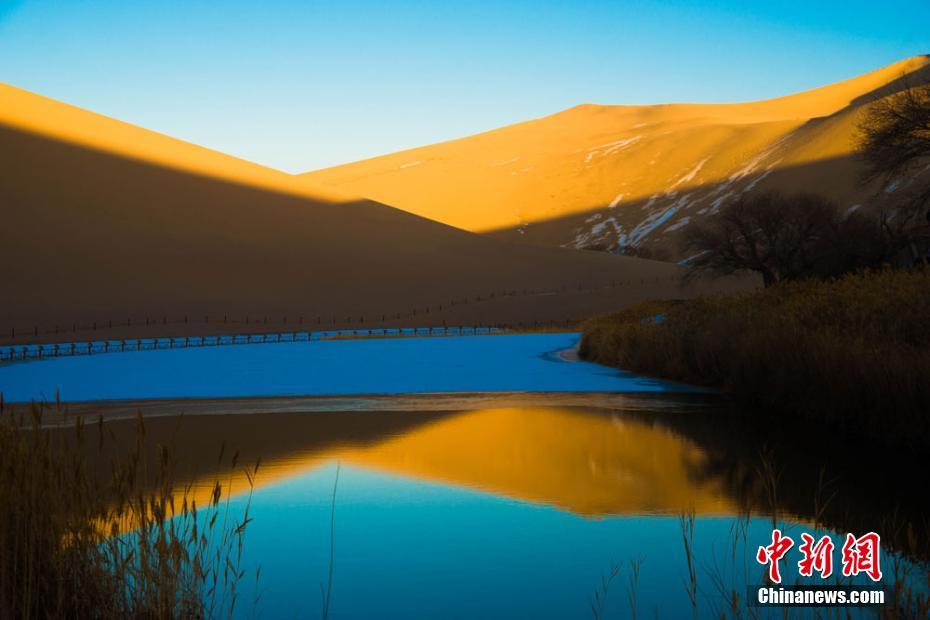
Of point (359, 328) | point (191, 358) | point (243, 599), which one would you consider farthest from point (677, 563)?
point (359, 328)

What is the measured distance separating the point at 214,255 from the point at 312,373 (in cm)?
4071

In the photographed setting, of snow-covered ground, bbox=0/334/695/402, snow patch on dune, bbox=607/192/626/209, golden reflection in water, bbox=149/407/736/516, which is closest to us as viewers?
golden reflection in water, bbox=149/407/736/516

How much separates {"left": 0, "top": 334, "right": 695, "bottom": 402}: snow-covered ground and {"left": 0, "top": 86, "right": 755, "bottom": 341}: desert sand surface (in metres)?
15.1

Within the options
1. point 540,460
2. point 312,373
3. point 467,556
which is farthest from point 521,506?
point 312,373

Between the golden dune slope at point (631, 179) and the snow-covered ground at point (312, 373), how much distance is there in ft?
278

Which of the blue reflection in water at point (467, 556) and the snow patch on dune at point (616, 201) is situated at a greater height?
the snow patch on dune at point (616, 201)

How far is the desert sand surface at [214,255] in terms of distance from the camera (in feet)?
160

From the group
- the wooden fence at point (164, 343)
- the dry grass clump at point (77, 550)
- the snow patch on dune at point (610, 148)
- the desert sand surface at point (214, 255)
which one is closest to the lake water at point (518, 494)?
the dry grass clump at point (77, 550)

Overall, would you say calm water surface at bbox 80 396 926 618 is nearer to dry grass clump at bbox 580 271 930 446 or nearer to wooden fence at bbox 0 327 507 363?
dry grass clump at bbox 580 271 930 446

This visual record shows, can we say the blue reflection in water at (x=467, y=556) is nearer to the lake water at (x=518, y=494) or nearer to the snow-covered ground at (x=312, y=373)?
the lake water at (x=518, y=494)

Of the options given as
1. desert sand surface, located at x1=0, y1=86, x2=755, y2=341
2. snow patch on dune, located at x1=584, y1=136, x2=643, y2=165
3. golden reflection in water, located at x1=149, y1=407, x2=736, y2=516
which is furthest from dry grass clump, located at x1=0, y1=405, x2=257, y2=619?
snow patch on dune, located at x1=584, y1=136, x2=643, y2=165

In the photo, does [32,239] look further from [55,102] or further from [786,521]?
[786,521]

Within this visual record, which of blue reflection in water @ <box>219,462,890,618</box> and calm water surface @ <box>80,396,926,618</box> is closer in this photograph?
blue reflection in water @ <box>219,462,890,618</box>

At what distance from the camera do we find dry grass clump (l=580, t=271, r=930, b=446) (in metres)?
10.1
